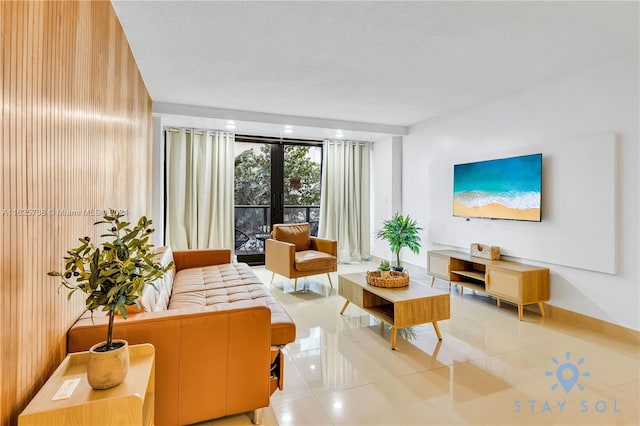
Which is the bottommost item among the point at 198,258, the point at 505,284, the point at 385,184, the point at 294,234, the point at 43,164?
the point at 505,284

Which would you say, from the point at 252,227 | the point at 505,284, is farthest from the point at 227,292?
the point at 252,227

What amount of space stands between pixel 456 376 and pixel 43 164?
2.56 m

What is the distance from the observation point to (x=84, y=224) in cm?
180

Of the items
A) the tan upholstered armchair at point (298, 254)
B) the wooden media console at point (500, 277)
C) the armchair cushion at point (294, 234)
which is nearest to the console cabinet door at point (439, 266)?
the wooden media console at point (500, 277)

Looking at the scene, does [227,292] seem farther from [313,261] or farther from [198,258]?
[313,261]

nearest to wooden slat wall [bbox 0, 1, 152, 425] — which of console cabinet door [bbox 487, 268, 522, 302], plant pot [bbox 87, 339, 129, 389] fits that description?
plant pot [bbox 87, 339, 129, 389]

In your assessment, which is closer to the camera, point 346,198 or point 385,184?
point 385,184

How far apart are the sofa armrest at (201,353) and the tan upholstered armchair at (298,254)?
2408 mm

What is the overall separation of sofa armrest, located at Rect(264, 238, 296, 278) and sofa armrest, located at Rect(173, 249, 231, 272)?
0.72m

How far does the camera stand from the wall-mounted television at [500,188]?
3564mm

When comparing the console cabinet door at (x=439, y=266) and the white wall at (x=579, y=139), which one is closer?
the white wall at (x=579, y=139)

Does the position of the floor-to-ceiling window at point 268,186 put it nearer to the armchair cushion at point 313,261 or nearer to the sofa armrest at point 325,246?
the sofa armrest at point 325,246

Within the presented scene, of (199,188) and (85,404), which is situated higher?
(199,188)

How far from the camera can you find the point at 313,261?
423cm
